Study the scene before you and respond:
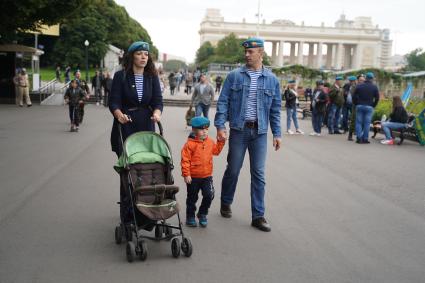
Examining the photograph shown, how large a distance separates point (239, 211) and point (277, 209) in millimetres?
548

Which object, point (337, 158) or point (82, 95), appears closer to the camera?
point (337, 158)

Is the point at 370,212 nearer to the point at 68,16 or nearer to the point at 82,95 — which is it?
the point at 82,95

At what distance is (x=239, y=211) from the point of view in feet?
22.1

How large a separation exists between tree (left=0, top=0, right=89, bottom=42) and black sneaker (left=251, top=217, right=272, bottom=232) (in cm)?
1254

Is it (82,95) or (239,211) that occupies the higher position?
(82,95)

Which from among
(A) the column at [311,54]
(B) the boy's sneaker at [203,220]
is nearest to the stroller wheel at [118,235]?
(B) the boy's sneaker at [203,220]

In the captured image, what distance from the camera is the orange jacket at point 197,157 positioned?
5.62 m

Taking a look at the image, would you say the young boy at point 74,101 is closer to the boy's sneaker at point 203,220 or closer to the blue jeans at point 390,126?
the blue jeans at point 390,126

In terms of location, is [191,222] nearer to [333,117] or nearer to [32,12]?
[333,117]

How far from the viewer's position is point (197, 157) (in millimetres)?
5656

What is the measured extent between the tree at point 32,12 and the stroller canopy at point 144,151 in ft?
40.1

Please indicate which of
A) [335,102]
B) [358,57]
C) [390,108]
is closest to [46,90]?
[335,102]

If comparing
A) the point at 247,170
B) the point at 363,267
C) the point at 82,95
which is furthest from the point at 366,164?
the point at 82,95

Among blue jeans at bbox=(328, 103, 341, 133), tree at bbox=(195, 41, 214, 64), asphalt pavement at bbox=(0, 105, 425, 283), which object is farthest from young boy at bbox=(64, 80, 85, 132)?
tree at bbox=(195, 41, 214, 64)
